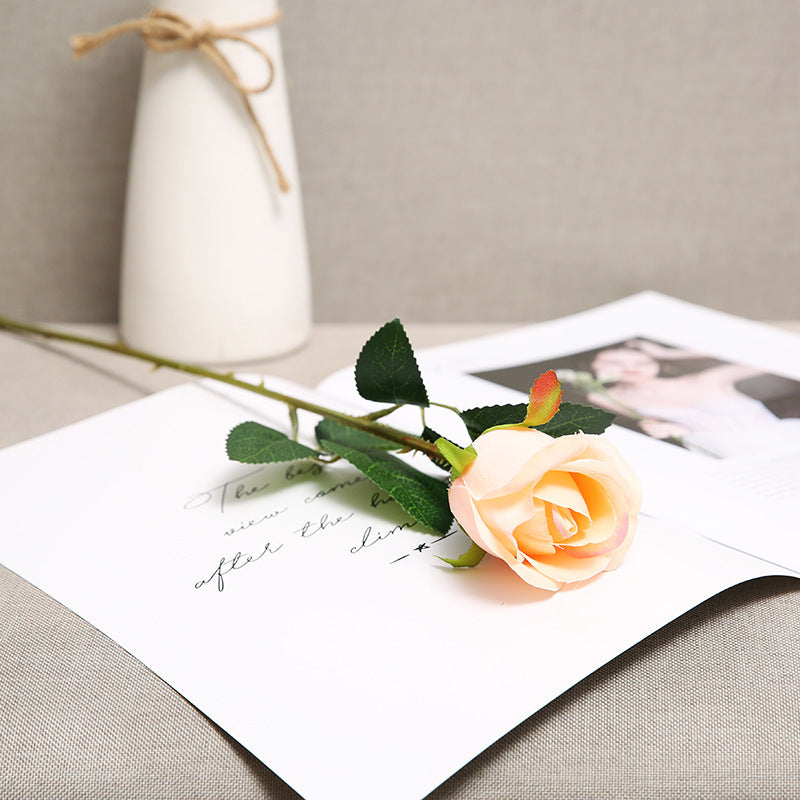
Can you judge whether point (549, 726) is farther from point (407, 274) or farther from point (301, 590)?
point (407, 274)

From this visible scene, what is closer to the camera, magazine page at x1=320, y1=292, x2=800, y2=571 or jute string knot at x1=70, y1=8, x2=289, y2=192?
magazine page at x1=320, y1=292, x2=800, y2=571

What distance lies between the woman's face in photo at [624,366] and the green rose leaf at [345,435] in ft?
0.63

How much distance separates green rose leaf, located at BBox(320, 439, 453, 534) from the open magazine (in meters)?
0.01

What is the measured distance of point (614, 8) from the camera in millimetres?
623

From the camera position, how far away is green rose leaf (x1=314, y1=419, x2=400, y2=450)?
0.38 m

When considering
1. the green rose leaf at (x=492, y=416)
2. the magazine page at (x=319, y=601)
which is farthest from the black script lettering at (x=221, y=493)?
the green rose leaf at (x=492, y=416)

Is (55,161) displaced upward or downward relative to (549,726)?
upward

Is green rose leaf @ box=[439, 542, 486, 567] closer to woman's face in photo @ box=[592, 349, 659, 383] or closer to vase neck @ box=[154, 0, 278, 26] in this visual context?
woman's face in photo @ box=[592, 349, 659, 383]

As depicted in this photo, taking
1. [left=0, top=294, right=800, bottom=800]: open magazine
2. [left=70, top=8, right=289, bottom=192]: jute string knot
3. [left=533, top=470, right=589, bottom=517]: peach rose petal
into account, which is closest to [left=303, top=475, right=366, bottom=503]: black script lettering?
[left=0, top=294, right=800, bottom=800]: open magazine

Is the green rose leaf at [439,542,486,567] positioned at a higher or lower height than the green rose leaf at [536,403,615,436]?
lower

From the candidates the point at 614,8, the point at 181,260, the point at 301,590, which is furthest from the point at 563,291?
the point at 301,590

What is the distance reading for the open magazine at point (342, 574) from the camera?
0.25 meters

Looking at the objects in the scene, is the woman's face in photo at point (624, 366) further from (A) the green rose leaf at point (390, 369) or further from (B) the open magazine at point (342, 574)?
(A) the green rose leaf at point (390, 369)

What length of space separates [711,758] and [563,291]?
1.60ft
